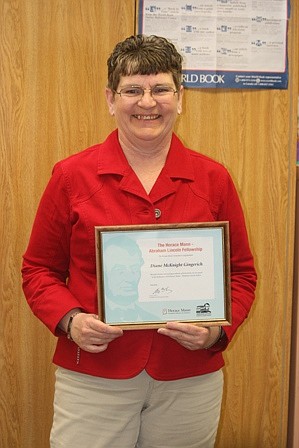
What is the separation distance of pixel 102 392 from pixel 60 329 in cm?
19

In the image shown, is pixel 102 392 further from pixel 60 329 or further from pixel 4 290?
pixel 4 290

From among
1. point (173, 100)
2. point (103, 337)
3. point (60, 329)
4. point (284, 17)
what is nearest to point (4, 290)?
point (60, 329)

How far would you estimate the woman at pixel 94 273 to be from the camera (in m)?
1.52

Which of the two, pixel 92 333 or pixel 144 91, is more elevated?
pixel 144 91

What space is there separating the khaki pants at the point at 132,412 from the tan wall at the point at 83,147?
0.82 m

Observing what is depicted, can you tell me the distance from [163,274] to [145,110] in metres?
0.41

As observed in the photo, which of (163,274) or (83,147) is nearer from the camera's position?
(163,274)

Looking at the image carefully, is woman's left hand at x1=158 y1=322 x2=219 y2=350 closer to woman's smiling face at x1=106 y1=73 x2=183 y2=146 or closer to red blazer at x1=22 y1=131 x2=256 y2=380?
red blazer at x1=22 y1=131 x2=256 y2=380

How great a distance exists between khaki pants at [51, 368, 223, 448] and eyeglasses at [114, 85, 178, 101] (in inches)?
27.3

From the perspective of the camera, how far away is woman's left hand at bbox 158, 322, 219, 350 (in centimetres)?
144

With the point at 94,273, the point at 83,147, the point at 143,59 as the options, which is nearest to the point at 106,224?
the point at 94,273

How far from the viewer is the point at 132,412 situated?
1.54m
